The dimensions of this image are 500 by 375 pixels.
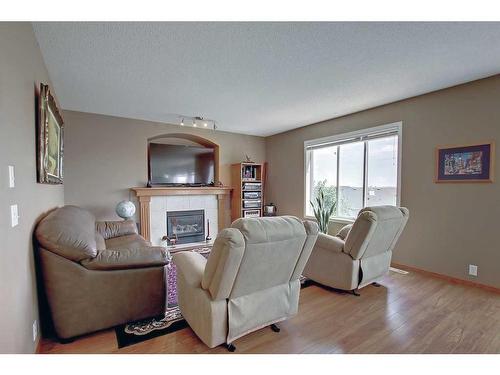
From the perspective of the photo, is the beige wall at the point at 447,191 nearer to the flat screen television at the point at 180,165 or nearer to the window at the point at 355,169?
the window at the point at 355,169

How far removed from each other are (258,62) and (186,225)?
3.56m

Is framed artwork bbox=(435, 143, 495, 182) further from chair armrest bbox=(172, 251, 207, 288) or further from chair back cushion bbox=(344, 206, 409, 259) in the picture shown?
chair armrest bbox=(172, 251, 207, 288)

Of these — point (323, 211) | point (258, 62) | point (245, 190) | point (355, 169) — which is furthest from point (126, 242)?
point (355, 169)

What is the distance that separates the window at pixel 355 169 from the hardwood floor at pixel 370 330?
1.57 metres

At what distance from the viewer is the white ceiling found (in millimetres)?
1906

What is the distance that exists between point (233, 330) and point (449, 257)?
2.99 m

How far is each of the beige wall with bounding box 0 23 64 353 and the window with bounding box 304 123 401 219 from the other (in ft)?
13.5

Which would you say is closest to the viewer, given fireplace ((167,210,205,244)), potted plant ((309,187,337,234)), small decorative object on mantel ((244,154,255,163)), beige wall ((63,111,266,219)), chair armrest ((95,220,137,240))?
chair armrest ((95,220,137,240))

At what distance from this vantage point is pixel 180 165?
484 centimetres

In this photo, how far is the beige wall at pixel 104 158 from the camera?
12.9ft

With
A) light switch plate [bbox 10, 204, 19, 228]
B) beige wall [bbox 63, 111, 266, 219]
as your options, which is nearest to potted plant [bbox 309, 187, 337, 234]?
beige wall [bbox 63, 111, 266, 219]

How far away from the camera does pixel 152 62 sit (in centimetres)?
240

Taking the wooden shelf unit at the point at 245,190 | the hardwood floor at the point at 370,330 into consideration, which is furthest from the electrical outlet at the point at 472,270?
the wooden shelf unit at the point at 245,190
